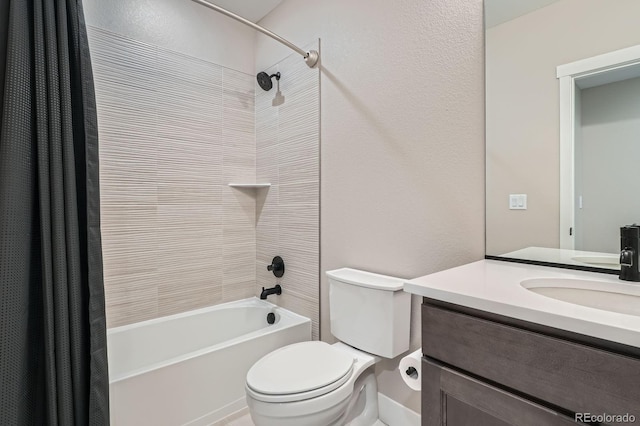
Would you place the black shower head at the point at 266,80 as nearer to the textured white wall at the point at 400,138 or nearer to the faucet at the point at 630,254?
the textured white wall at the point at 400,138

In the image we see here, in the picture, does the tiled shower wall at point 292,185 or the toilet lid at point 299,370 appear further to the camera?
the tiled shower wall at point 292,185

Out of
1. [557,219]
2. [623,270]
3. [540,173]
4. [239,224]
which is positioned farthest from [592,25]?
[239,224]

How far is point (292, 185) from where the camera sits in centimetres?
212

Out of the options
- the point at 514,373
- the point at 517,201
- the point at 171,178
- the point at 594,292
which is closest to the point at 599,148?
the point at 517,201

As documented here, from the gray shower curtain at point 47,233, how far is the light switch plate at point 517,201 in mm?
1615

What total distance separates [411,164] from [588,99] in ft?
2.14

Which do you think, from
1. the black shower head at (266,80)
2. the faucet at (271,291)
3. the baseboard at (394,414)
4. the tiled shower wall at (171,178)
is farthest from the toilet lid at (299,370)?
the black shower head at (266,80)

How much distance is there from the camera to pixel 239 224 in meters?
2.39

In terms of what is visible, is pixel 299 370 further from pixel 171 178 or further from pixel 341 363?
pixel 171 178

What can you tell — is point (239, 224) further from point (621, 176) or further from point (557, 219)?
point (621, 176)

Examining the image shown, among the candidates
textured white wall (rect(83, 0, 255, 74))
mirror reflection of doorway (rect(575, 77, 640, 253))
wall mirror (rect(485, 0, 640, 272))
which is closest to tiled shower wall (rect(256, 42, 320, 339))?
textured white wall (rect(83, 0, 255, 74))

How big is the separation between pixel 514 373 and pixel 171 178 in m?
2.09

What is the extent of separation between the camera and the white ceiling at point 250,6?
2164mm

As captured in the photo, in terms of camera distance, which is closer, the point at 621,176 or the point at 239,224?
the point at 621,176
